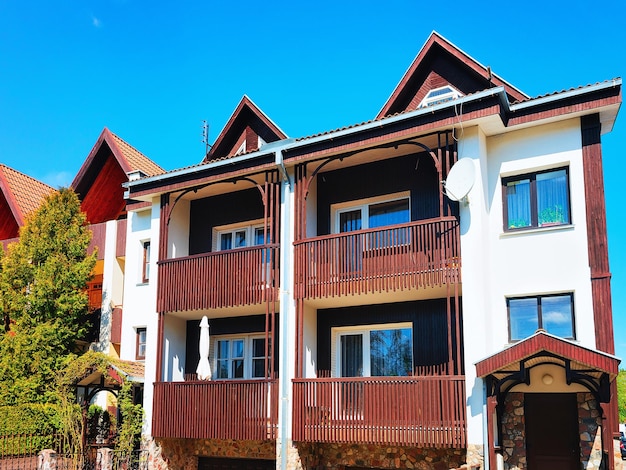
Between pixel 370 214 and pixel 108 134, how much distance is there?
10646 millimetres

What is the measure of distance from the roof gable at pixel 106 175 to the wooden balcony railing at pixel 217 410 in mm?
8610

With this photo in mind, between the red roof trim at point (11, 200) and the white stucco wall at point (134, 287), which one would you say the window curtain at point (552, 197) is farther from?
the red roof trim at point (11, 200)

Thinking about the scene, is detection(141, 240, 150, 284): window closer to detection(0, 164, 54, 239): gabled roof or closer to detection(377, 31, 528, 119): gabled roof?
detection(0, 164, 54, 239): gabled roof

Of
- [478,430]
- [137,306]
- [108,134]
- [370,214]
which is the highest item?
[108,134]

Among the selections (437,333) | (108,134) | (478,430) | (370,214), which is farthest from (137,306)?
(478,430)

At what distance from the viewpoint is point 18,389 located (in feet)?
63.3

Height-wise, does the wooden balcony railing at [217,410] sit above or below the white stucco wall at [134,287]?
below

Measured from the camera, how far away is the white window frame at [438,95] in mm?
17016

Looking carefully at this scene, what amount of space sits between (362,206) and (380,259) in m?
2.45

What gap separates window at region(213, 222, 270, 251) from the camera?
1894cm

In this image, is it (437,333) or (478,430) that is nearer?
(478,430)

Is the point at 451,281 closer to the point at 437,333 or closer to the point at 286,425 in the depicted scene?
the point at 437,333

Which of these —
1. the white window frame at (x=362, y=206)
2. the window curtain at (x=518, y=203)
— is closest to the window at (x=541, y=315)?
the window curtain at (x=518, y=203)

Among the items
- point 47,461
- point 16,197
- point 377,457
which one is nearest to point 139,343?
point 47,461
